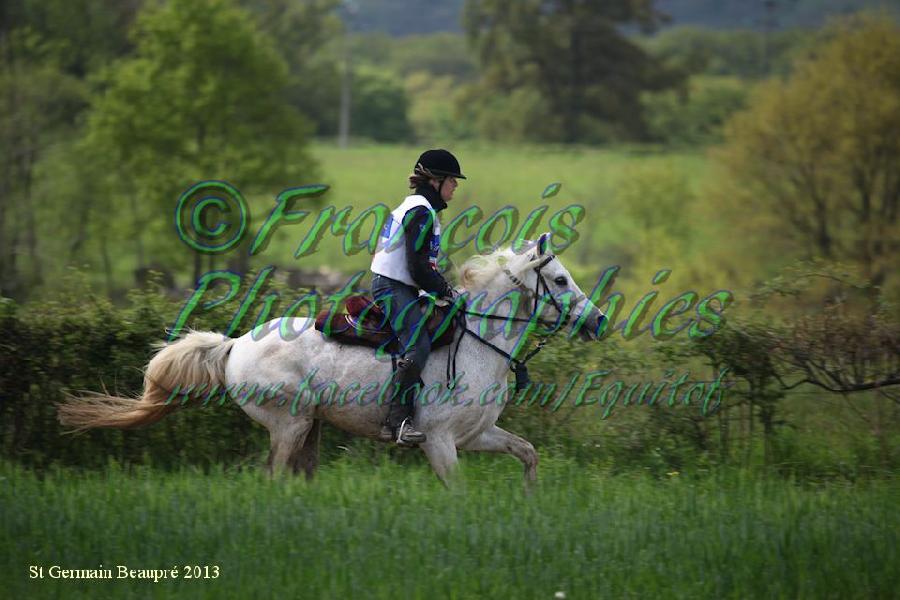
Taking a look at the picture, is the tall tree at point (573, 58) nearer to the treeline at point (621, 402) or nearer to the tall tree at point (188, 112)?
the tall tree at point (188, 112)

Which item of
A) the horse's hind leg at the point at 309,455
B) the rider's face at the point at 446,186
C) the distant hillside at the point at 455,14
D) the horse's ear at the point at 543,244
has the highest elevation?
the distant hillside at the point at 455,14

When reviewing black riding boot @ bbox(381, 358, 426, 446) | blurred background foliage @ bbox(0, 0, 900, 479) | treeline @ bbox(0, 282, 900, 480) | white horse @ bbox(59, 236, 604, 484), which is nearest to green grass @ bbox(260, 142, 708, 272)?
blurred background foliage @ bbox(0, 0, 900, 479)

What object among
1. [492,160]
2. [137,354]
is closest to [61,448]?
[137,354]

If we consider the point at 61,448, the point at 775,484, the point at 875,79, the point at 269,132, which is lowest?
the point at 61,448

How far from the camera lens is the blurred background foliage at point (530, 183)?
Result: 877 centimetres

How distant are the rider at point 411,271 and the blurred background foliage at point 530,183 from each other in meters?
1.91

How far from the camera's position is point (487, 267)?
311 inches

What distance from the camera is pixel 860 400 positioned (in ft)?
29.2

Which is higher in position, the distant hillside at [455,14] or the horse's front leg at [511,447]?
the distant hillside at [455,14]

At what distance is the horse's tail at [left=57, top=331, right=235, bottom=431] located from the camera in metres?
7.61

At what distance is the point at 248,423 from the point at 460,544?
3.33 metres

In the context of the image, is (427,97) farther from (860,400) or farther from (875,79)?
(860,400)

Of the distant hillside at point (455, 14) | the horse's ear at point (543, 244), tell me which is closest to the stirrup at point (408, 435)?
the horse's ear at point (543, 244)

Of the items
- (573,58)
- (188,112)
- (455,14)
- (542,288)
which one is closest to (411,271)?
(542,288)
